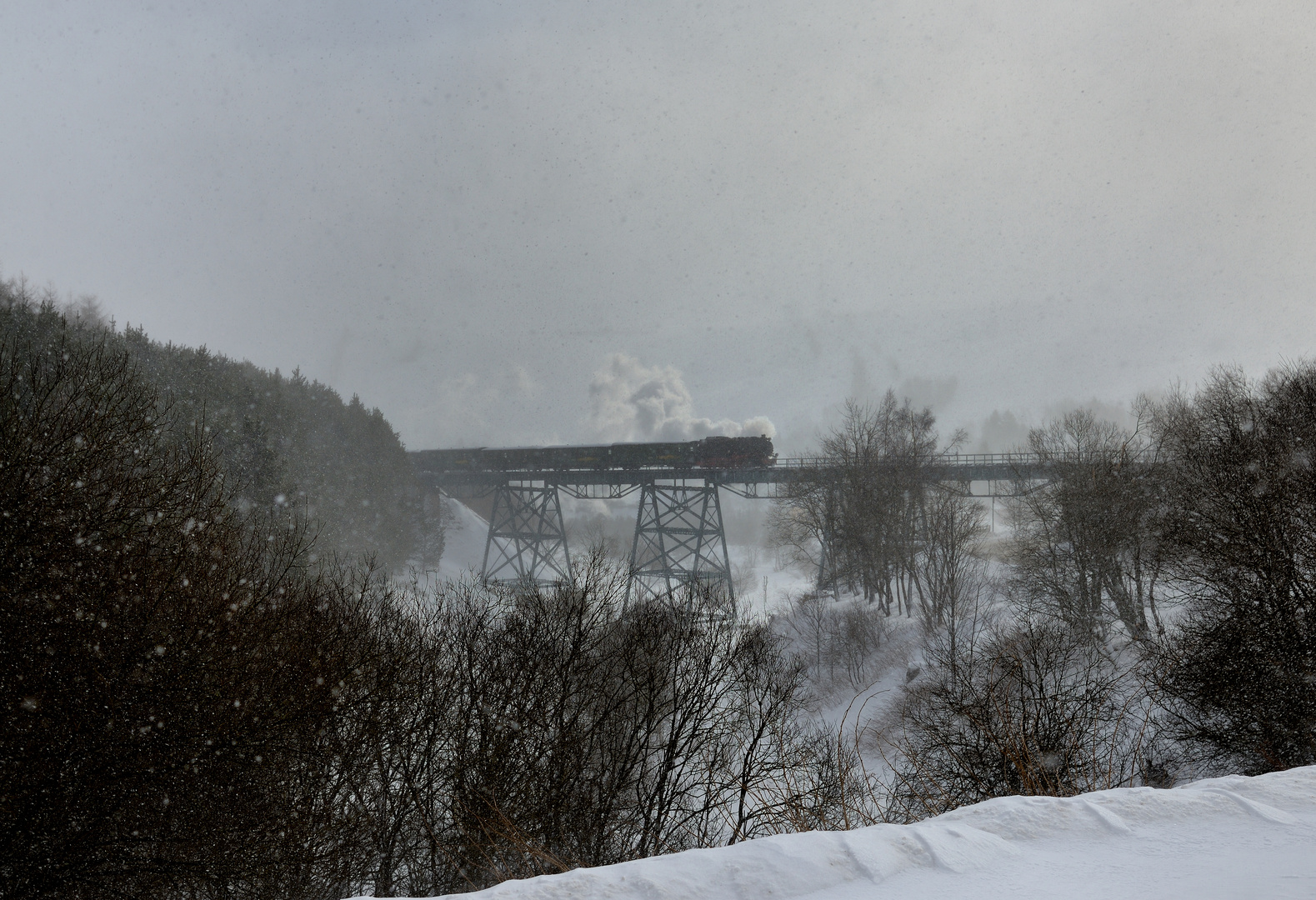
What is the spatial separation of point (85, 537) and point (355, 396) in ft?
112

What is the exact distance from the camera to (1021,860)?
2.78 m

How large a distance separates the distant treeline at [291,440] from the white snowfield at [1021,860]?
54.0 ft

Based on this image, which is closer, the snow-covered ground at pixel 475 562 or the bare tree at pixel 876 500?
the bare tree at pixel 876 500

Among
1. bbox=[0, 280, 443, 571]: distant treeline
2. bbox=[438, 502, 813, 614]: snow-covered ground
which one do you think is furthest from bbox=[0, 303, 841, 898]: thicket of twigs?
bbox=[438, 502, 813, 614]: snow-covered ground

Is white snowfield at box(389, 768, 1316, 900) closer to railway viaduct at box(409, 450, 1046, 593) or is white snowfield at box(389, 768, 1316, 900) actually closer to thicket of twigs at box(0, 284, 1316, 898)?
thicket of twigs at box(0, 284, 1316, 898)

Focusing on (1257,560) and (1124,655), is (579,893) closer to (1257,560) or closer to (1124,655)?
(1257,560)

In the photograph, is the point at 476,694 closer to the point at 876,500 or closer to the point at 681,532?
the point at 681,532

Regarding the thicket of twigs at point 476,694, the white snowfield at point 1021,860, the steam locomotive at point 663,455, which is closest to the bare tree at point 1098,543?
the thicket of twigs at point 476,694

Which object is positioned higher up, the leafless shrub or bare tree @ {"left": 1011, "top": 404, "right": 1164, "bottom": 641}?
bare tree @ {"left": 1011, "top": 404, "right": 1164, "bottom": 641}

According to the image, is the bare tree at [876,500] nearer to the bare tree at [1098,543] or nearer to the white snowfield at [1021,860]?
the bare tree at [1098,543]

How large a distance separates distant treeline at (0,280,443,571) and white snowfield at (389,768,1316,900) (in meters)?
16.4

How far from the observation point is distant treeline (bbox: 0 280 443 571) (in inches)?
835

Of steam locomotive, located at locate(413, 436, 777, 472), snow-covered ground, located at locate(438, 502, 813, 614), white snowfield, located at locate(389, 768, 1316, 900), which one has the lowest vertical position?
snow-covered ground, located at locate(438, 502, 813, 614)

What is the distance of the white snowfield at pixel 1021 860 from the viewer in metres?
2.51
